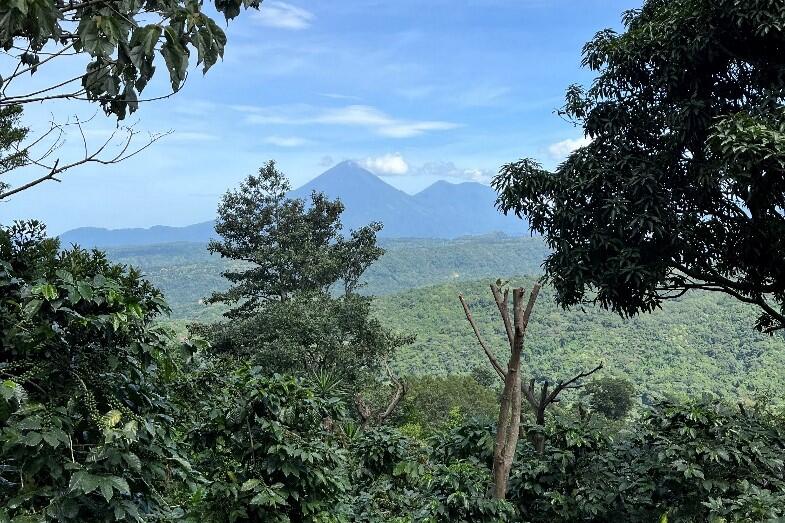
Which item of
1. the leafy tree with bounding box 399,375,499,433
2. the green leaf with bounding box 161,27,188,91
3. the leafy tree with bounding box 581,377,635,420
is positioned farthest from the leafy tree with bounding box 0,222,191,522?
the leafy tree with bounding box 581,377,635,420

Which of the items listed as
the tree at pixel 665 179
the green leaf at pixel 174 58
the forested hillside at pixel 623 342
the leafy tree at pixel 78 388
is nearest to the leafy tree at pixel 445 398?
the forested hillside at pixel 623 342

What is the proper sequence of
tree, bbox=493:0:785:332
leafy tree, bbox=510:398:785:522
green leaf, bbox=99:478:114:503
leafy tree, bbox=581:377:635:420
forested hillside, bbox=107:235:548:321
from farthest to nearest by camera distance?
forested hillside, bbox=107:235:548:321 < leafy tree, bbox=581:377:635:420 < tree, bbox=493:0:785:332 < leafy tree, bbox=510:398:785:522 < green leaf, bbox=99:478:114:503

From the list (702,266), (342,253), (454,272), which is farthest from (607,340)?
(454,272)

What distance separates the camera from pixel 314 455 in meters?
3.79

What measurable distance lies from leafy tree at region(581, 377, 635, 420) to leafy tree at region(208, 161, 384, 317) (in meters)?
22.4

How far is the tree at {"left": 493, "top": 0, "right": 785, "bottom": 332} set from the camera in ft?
19.8

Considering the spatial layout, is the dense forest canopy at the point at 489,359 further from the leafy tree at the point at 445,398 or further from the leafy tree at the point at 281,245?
the leafy tree at the point at 445,398

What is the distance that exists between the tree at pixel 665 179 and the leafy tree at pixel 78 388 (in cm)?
505

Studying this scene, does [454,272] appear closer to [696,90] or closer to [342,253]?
[342,253]

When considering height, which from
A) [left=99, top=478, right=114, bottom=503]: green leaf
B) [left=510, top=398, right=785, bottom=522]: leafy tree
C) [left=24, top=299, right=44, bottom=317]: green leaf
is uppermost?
[left=24, top=299, right=44, bottom=317]: green leaf

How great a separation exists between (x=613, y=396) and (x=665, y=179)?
3408 centimetres

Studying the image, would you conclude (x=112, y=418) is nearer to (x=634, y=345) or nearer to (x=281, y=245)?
(x=281, y=245)

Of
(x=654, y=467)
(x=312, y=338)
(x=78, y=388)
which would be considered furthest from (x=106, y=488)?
(x=312, y=338)

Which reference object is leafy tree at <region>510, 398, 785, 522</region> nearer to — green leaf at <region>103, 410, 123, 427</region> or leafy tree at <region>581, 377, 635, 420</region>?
green leaf at <region>103, 410, 123, 427</region>
